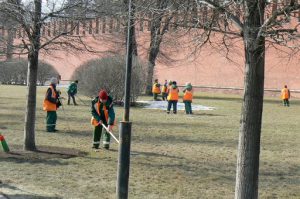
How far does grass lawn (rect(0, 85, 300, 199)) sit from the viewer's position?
8.41 meters

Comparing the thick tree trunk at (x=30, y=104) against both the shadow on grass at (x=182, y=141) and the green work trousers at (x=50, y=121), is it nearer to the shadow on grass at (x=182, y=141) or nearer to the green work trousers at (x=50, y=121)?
the shadow on grass at (x=182, y=141)

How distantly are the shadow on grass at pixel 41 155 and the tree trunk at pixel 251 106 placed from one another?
15.9 feet

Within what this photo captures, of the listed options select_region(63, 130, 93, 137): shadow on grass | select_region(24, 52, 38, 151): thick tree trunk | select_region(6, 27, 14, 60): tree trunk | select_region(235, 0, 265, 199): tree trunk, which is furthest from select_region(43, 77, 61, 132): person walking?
select_region(235, 0, 265, 199): tree trunk

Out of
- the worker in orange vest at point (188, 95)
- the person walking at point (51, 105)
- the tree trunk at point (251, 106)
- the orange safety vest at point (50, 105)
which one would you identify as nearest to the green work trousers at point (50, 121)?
the person walking at point (51, 105)

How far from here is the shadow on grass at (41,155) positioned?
10.6m

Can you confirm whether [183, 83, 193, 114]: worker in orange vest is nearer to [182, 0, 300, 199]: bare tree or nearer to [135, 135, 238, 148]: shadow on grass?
[135, 135, 238, 148]: shadow on grass

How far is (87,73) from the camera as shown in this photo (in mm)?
28984

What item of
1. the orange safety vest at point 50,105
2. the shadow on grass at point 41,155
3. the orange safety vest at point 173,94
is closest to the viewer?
the shadow on grass at point 41,155

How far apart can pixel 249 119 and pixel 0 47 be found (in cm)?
740

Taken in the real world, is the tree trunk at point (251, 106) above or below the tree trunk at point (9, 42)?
below

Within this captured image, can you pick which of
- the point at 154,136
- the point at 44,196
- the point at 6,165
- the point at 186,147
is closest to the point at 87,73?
the point at 154,136

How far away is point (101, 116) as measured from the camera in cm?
1254

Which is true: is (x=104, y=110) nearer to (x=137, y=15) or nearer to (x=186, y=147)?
(x=186, y=147)

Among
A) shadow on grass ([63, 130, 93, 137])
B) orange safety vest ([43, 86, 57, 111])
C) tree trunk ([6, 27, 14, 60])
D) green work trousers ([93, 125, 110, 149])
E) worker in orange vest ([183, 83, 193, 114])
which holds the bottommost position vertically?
shadow on grass ([63, 130, 93, 137])
